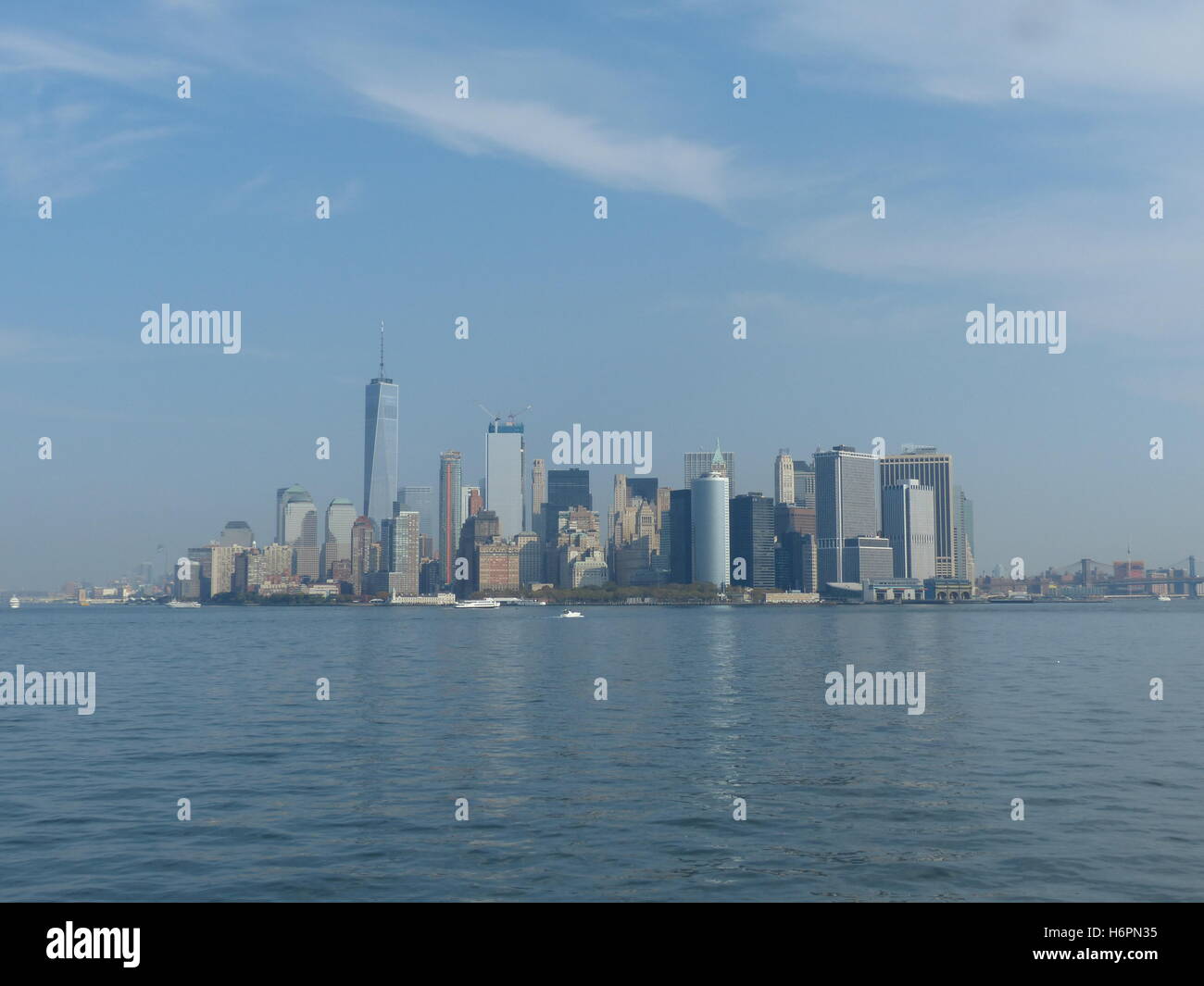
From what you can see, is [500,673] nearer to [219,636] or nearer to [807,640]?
[807,640]

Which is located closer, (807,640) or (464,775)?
(464,775)
